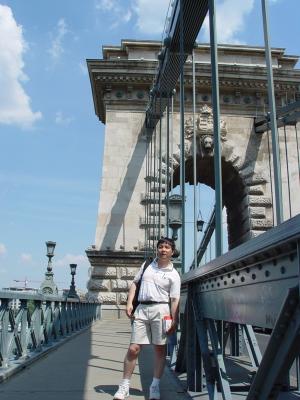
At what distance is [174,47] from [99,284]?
9180 mm

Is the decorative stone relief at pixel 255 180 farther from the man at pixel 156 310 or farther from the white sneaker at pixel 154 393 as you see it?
the white sneaker at pixel 154 393

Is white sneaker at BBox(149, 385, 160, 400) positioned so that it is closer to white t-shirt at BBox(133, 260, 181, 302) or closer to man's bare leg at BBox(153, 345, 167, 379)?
man's bare leg at BBox(153, 345, 167, 379)

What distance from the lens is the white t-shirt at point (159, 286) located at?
4.86 metres

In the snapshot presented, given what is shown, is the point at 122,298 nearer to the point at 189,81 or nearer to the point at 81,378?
the point at 189,81

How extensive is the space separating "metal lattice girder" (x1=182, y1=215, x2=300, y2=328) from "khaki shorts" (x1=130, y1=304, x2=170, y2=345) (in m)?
0.95

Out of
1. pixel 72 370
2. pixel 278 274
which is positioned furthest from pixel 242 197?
pixel 278 274

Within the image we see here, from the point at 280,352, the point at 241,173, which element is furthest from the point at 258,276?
the point at 241,173

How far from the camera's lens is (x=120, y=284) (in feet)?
59.8

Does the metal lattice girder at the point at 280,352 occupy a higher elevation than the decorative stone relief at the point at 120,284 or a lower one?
lower

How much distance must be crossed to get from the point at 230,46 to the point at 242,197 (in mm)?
6874

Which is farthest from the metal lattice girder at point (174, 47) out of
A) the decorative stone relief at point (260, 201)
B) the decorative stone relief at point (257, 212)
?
the decorative stone relief at point (257, 212)

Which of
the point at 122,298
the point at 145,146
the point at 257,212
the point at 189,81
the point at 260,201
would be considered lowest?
the point at 122,298

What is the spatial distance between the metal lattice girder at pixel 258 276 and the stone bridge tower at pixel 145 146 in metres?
14.8

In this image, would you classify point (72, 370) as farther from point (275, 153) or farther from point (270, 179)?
point (270, 179)
